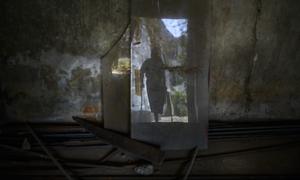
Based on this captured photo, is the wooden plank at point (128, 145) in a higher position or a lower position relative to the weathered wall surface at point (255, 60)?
lower

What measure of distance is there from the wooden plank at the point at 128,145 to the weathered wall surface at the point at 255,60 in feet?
2.11

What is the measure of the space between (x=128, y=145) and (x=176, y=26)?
41.7 inches

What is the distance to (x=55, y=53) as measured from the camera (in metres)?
2.16

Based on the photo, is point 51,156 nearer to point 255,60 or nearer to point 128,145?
point 128,145

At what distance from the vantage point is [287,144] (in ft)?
7.76

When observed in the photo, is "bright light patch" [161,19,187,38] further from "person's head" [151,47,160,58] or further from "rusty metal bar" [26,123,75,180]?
"rusty metal bar" [26,123,75,180]

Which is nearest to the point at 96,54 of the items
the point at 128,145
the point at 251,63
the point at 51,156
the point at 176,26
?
the point at 176,26

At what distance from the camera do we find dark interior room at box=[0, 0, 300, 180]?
2.11 m

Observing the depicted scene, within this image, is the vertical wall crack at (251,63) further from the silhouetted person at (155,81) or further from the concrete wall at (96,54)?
the silhouetted person at (155,81)

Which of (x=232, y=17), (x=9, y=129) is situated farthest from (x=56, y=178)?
(x=232, y=17)

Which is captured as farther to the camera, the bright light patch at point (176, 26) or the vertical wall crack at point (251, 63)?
the vertical wall crack at point (251, 63)

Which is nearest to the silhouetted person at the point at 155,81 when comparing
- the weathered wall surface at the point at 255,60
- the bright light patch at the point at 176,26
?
the bright light patch at the point at 176,26

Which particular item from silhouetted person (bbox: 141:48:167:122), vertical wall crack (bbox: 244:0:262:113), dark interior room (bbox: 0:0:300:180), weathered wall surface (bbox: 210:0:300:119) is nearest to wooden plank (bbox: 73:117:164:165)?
dark interior room (bbox: 0:0:300:180)

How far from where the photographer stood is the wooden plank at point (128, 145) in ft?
6.98
